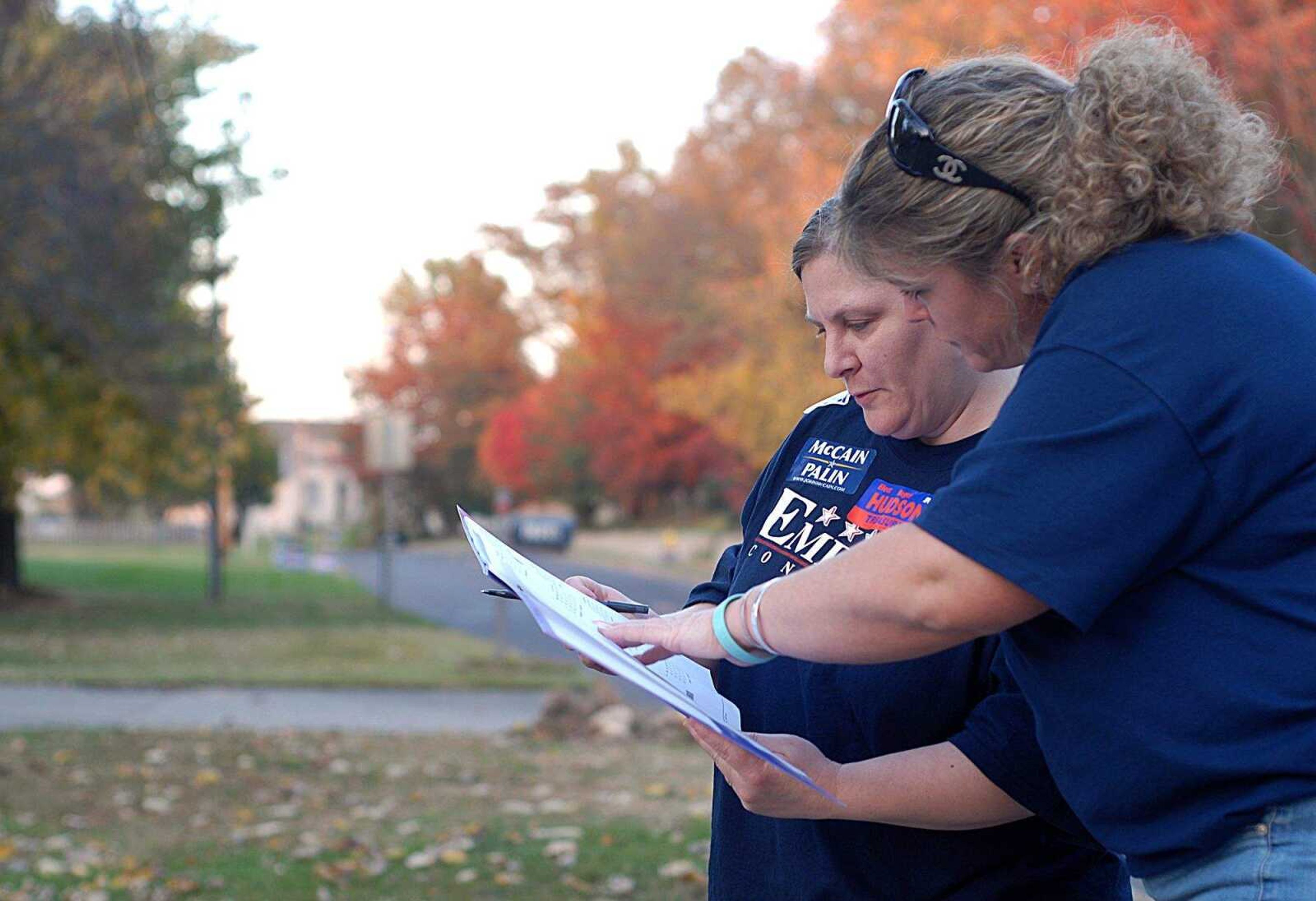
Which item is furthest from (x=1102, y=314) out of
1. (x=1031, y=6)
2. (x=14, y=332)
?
(x=14, y=332)

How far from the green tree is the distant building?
194 feet

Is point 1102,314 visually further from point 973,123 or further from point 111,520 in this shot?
point 111,520

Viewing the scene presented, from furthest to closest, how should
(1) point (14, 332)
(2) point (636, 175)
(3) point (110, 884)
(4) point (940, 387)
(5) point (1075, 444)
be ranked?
(2) point (636, 175) → (1) point (14, 332) → (3) point (110, 884) → (4) point (940, 387) → (5) point (1075, 444)

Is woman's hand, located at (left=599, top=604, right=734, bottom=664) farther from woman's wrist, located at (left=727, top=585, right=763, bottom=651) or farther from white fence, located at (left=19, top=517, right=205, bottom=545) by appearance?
white fence, located at (left=19, top=517, right=205, bottom=545)

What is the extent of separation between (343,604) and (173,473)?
4.58 meters

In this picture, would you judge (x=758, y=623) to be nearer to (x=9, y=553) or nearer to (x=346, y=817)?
(x=346, y=817)

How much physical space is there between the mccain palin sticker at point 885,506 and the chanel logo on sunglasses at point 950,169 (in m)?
0.61

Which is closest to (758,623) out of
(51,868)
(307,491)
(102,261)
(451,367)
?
(51,868)

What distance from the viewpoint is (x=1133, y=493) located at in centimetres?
152

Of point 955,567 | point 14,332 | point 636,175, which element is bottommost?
point 955,567

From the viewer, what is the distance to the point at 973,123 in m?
1.71

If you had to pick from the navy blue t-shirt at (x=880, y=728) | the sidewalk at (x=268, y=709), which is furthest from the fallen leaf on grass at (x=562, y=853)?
the sidewalk at (x=268, y=709)

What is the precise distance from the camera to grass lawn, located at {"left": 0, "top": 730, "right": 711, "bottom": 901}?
17.7 feet

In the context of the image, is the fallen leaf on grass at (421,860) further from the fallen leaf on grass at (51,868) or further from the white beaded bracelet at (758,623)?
the white beaded bracelet at (758,623)
